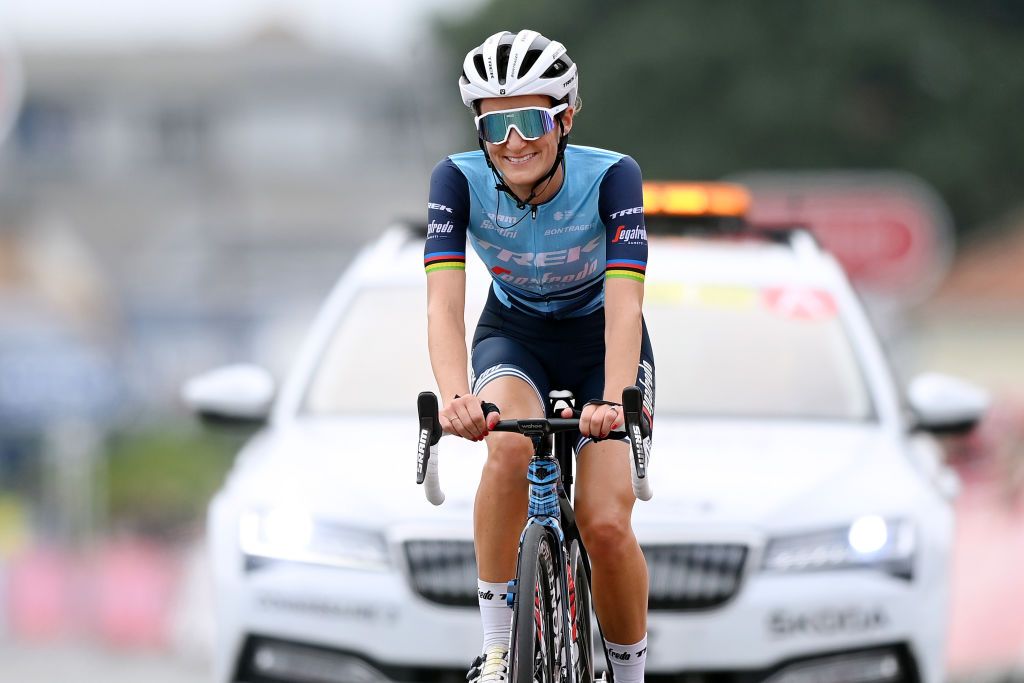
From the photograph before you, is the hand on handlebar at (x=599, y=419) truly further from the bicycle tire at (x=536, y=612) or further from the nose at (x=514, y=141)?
the nose at (x=514, y=141)

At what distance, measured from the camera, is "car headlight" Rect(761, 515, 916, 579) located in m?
5.54

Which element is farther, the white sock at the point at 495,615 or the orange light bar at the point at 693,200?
the orange light bar at the point at 693,200

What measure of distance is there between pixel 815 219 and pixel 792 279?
7925 mm

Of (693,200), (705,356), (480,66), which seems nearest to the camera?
(480,66)

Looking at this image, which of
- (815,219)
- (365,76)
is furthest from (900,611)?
(365,76)

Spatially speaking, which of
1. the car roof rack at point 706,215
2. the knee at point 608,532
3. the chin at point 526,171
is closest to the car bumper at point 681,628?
the knee at point 608,532

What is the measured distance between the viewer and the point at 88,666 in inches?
423

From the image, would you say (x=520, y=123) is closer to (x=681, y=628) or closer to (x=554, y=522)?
(x=554, y=522)

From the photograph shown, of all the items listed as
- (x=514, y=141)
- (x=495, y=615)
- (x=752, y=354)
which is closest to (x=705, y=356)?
(x=752, y=354)

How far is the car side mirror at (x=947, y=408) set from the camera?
6328 millimetres

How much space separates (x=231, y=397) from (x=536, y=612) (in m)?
2.28

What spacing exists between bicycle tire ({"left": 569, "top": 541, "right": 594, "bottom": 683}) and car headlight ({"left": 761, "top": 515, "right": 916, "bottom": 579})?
94 centimetres

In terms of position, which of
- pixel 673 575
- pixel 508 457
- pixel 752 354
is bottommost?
pixel 673 575

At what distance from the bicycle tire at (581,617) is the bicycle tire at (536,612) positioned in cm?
11
